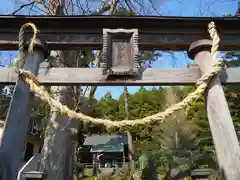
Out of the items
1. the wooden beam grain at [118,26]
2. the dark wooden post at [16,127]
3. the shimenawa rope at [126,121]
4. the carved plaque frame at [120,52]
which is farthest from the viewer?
the wooden beam grain at [118,26]

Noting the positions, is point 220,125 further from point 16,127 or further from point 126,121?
point 16,127

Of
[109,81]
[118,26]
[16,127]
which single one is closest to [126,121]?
[109,81]

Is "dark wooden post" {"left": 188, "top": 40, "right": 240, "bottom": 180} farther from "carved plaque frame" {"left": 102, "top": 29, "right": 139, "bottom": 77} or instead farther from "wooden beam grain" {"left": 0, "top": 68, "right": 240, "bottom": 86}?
"carved plaque frame" {"left": 102, "top": 29, "right": 139, "bottom": 77}

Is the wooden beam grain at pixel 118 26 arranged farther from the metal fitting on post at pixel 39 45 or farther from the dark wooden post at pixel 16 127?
the dark wooden post at pixel 16 127

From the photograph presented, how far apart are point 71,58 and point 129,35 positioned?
2771 mm

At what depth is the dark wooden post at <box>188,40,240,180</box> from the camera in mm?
2029

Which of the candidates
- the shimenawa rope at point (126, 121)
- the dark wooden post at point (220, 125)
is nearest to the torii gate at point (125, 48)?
the dark wooden post at point (220, 125)

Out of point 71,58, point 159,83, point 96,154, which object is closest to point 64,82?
point 159,83

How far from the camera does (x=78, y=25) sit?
9.10 feet

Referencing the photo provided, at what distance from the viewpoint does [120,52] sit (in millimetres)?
2654

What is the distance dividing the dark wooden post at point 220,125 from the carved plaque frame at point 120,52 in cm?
74

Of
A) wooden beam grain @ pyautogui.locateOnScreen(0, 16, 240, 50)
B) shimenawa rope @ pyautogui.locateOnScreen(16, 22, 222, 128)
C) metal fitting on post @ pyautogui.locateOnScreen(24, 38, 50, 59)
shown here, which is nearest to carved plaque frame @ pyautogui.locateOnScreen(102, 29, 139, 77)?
wooden beam grain @ pyautogui.locateOnScreen(0, 16, 240, 50)

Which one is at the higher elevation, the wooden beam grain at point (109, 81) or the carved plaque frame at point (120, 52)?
the carved plaque frame at point (120, 52)

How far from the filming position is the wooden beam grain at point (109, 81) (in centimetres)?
251
